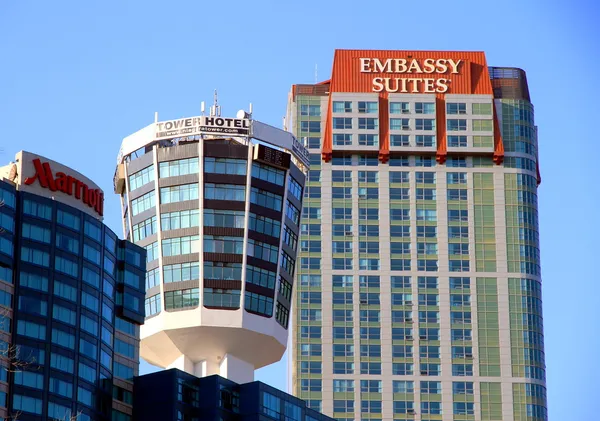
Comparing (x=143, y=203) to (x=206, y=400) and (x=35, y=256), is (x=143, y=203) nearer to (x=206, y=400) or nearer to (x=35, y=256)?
(x=206, y=400)

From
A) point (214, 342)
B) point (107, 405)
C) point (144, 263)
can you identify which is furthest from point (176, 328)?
point (107, 405)

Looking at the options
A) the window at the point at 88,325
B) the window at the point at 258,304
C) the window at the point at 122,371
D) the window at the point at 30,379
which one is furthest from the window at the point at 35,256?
the window at the point at 258,304

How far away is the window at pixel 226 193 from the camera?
188 metres

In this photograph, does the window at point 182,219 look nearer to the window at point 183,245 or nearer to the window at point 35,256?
the window at point 183,245

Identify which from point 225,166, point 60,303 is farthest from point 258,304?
point 60,303

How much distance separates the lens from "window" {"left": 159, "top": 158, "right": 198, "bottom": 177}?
189m

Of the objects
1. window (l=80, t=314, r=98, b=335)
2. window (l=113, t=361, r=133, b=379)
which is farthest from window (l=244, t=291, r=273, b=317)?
window (l=80, t=314, r=98, b=335)

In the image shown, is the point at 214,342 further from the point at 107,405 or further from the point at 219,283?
the point at 107,405

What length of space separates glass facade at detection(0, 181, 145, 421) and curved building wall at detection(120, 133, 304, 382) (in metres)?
21.1

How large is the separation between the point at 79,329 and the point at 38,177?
14.2 m

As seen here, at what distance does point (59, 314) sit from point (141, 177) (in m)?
41.8

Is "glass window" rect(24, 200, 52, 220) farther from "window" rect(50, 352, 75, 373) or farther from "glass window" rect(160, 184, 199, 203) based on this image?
"glass window" rect(160, 184, 199, 203)

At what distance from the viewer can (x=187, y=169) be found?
190m

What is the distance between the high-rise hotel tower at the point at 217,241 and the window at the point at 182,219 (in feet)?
0.35
